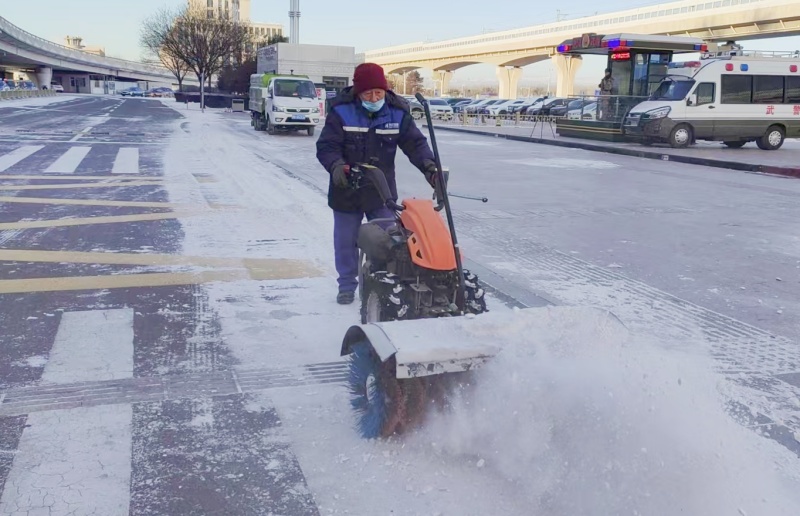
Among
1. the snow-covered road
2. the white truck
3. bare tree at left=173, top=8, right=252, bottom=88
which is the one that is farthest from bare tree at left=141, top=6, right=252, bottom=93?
the snow-covered road

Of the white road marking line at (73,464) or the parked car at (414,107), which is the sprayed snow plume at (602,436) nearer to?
the white road marking line at (73,464)

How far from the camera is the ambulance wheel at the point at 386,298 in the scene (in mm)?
4078

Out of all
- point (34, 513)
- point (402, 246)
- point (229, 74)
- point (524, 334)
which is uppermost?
point (229, 74)

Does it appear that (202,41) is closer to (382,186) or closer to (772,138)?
(772,138)

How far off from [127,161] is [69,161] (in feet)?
3.57

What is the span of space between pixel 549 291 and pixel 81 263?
408 centimetres

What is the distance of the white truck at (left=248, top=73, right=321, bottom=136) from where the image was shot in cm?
2523

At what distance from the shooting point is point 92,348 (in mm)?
A: 4469

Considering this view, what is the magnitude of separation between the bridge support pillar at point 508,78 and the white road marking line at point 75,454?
286 feet

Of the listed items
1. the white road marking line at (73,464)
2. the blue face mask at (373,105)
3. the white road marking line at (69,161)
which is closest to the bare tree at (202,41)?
the white road marking line at (69,161)

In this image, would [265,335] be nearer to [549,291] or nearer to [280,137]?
[549,291]

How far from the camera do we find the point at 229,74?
7175 cm

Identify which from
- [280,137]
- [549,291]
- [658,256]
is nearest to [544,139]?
[280,137]

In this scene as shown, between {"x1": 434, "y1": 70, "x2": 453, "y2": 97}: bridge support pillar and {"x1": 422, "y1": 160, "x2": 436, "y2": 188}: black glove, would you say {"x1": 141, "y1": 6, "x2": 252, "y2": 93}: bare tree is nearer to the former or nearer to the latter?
{"x1": 434, "y1": 70, "x2": 453, "y2": 97}: bridge support pillar
